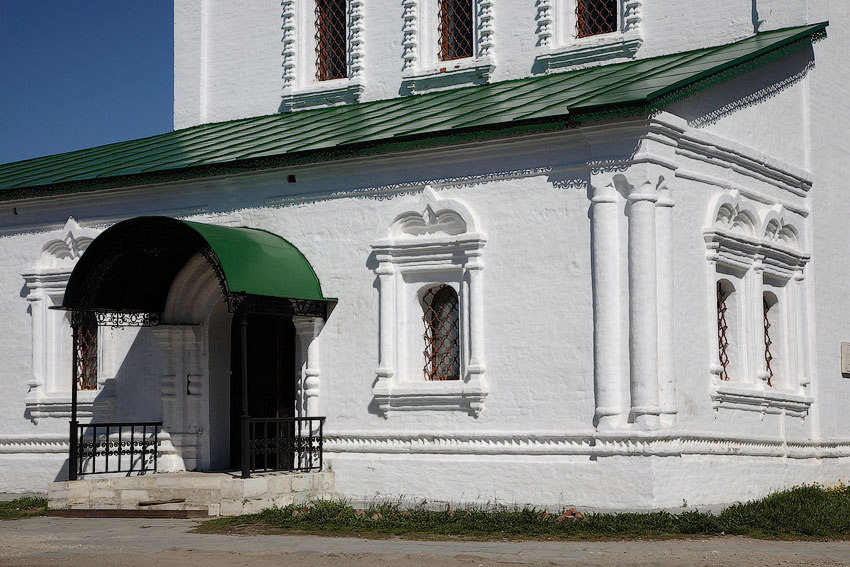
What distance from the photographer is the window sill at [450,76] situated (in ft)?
54.6

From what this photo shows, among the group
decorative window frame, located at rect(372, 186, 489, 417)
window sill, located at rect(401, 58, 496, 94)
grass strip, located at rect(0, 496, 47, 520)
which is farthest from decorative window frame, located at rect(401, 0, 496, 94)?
grass strip, located at rect(0, 496, 47, 520)

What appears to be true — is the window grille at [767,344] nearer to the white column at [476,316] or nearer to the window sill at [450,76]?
the white column at [476,316]

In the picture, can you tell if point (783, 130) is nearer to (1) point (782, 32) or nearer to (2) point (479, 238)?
(1) point (782, 32)

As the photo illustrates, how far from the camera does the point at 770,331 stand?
14.6 meters

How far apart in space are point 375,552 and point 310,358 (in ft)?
14.9

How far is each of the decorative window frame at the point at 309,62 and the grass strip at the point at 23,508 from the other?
6713 millimetres

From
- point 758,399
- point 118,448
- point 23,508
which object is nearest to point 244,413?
point 118,448

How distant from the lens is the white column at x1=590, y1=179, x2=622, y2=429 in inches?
480

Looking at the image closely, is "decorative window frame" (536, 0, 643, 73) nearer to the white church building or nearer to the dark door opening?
the white church building

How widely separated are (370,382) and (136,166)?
4.56 m

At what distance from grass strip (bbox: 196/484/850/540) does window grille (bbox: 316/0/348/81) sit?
25.9 ft

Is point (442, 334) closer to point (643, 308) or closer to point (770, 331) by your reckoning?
point (643, 308)

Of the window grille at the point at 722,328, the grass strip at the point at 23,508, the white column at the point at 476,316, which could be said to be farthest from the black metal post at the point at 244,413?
the window grille at the point at 722,328

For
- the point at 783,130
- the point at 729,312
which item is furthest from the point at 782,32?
the point at 729,312
